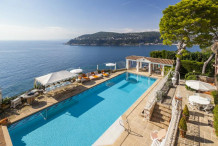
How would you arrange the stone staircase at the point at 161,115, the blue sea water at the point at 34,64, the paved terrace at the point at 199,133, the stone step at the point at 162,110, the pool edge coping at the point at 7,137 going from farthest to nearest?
the blue sea water at the point at 34,64
the stone step at the point at 162,110
the stone staircase at the point at 161,115
the pool edge coping at the point at 7,137
the paved terrace at the point at 199,133

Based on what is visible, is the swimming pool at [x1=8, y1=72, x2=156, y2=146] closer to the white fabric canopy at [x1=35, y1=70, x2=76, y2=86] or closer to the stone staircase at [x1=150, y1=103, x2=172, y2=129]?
the white fabric canopy at [x1=35, y1=70, x2=76, y2=86]

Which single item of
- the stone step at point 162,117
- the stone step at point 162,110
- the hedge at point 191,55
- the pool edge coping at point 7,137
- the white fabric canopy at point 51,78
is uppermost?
the hedge at point 191,55

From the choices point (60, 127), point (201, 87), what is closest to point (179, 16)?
point (201, 87)

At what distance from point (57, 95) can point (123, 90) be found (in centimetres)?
769

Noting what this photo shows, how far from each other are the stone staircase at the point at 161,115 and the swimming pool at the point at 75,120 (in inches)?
112

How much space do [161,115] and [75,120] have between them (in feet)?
20.9

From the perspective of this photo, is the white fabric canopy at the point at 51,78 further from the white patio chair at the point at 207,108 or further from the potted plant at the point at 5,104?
the white patio chair at the point at 207,108

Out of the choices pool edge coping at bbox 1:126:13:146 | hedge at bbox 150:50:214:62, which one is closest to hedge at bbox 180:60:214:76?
hedge at bbox 150:50:214:62

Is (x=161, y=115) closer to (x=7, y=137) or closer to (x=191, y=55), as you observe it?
(x=7, y=137)

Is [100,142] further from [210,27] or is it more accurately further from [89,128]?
[210,27]

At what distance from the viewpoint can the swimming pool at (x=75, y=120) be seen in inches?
271

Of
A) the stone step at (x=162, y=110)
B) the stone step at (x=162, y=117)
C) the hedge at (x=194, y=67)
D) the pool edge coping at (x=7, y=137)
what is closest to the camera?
the pool edge coping at (x=7, y=137)

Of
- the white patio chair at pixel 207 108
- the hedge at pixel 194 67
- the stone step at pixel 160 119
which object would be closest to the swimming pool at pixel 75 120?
the stone step at pixel 160 119

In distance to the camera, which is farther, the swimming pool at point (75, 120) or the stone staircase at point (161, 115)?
the stone staircase at point (161, 115)
